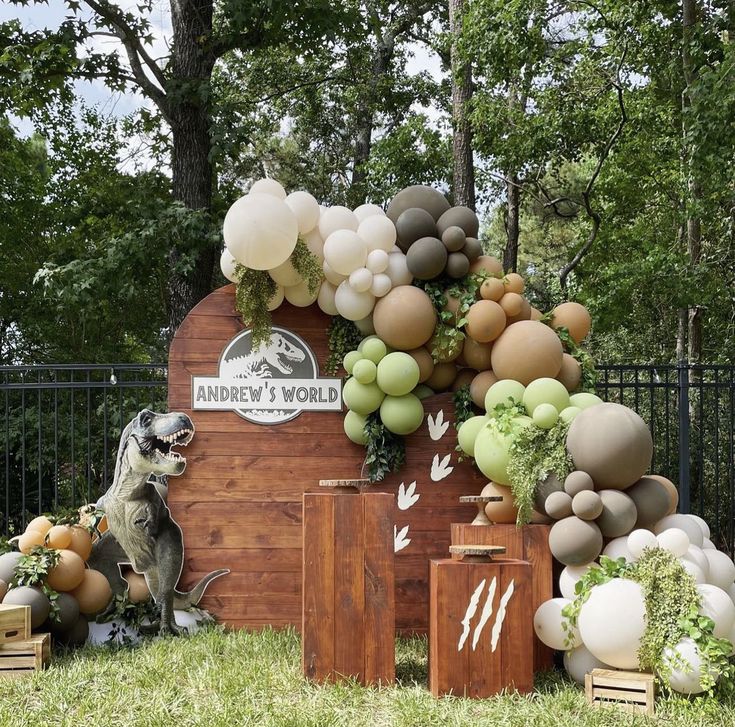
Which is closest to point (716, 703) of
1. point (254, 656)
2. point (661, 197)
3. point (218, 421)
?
point (254, 656)

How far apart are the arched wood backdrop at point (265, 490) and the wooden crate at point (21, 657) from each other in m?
0.97

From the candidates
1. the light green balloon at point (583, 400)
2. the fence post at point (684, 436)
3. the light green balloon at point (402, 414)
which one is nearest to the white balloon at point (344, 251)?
the light green balloon at point (402, 414)

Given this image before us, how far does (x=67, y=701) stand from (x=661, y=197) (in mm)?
11545

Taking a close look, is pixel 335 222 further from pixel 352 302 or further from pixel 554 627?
pixel 554 627

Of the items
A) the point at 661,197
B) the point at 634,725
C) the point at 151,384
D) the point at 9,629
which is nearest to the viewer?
the point at 634,725

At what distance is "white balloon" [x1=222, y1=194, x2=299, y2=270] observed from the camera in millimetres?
4590

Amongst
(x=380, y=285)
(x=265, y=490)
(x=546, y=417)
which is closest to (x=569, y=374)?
(x=546, y=417)

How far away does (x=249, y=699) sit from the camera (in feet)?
12.2

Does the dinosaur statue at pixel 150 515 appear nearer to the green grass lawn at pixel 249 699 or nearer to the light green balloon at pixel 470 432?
the green grass lawn at pixel 249 699

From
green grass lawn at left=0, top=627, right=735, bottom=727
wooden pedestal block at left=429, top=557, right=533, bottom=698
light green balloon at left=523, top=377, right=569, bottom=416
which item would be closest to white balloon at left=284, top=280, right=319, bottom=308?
light green balloon at left=523, top=377, right=569, bottom=416

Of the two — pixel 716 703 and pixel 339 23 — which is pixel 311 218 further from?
pixel 339 23

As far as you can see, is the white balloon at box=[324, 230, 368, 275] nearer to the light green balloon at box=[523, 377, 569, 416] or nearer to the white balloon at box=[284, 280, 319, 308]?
the white balloon at box=[284, 280, 319, 308]

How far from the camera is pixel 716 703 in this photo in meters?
3.43

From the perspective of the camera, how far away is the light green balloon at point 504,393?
183 inches
